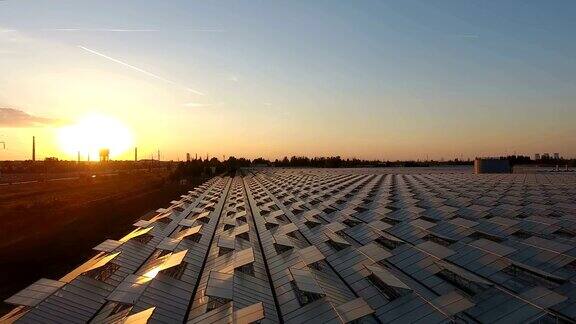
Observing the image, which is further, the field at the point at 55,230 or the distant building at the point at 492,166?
the distant building at the point at 492,166

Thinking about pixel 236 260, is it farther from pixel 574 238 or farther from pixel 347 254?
pixel 574 238

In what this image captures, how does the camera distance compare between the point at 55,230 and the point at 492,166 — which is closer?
the point at 55,230

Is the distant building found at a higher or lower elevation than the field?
higher

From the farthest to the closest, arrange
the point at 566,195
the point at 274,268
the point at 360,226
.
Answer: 1. the point at 566,195
2. the point at 360,226
3. the point at 274,268

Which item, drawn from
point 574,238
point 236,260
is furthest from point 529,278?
point 236,260

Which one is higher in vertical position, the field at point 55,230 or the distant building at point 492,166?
the distant building at point 492,166

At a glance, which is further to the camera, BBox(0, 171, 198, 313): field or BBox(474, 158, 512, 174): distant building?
BBox(474, 158, 512, 174): distant building

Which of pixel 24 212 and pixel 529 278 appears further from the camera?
pixel 24 212

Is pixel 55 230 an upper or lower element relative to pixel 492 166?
lower
